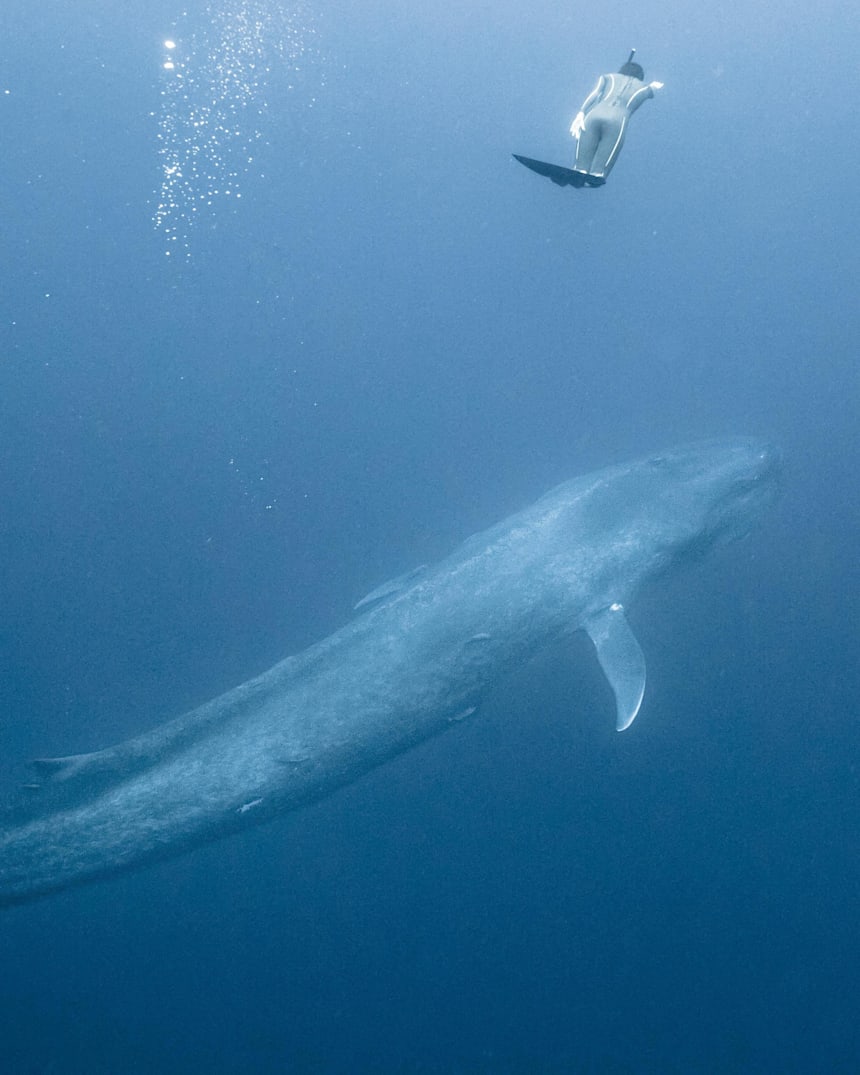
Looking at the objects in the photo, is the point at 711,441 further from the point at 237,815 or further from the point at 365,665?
the point at 237,815

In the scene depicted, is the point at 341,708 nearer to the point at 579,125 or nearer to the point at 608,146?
the point at 608,146

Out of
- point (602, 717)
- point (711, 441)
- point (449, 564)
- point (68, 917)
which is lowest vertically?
point (602, 717)

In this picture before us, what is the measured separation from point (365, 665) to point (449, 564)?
57.3 inches

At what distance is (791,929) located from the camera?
29.9 ft

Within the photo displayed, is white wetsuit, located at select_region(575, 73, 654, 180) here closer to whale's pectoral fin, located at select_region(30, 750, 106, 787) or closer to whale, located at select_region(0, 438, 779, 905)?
whale, located at select_region(0, 438, 779, 905)

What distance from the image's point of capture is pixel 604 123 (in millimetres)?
6480

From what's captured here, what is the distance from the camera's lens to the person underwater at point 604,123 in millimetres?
6453

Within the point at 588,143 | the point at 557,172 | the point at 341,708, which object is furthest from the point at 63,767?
the point at 588,143

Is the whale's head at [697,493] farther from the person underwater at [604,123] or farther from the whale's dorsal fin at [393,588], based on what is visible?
the person underwater at [604,123]

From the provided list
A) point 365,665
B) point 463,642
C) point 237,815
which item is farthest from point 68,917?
point 463,642

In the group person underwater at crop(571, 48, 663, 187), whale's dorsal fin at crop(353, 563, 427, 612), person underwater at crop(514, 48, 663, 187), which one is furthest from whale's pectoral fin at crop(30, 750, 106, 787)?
person underwater at crop(571, 48, 663, 187)

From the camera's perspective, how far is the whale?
6312 millimetres

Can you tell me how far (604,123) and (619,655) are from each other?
217 inches

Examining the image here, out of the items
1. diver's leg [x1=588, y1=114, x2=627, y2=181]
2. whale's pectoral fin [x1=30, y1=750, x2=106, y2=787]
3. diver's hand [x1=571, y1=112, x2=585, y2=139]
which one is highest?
diver's hand [x1=571, y1=112, x2=585, y2=139]
